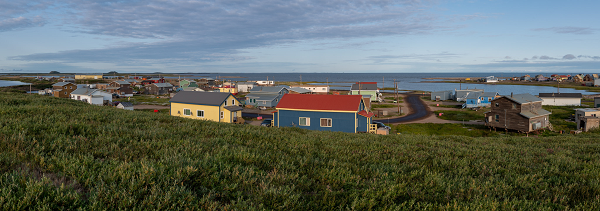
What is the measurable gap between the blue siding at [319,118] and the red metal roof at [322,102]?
0.62 meters

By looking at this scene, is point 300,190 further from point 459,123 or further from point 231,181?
point 459,123

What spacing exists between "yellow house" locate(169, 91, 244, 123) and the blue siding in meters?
7.63

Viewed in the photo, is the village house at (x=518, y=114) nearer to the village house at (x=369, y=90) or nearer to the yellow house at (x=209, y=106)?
the yellow house at (x=209, y=106)

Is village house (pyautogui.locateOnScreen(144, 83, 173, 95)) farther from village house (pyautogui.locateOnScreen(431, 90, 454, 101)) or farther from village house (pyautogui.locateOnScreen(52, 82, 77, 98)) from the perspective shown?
village house (pyautogui.locateOnScreen(431, 90, 454, 101))

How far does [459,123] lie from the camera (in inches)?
1720

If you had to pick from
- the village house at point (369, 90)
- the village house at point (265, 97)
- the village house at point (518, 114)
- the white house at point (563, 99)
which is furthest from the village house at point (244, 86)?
the white house at point (563, 99)

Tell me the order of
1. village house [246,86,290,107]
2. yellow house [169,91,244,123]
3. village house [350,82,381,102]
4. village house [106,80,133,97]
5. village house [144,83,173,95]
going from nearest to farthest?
yellow house [169,91,244,123]
village house [246,86,290,107]
village house [350,82,381,102]
village house [106,80,133,97]
village house [144,83,173,95]

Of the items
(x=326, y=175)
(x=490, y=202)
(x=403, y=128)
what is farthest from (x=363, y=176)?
(x=403, y=128)

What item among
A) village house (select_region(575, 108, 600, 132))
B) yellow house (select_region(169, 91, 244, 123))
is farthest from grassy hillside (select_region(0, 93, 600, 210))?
village house (select_region(575, 108, 600, 132))

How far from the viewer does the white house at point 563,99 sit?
64938 millimetres

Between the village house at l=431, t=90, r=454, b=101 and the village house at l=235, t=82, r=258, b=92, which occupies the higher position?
the village house at l=235, t=82, r=258, b=92

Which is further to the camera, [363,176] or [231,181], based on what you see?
[363,176]

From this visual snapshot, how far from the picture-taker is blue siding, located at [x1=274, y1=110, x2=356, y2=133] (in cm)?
3380

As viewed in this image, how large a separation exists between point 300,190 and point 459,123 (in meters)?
43.9
